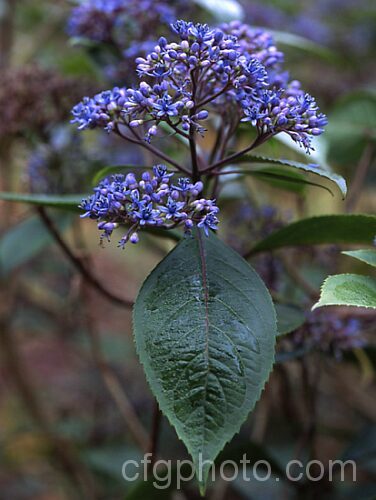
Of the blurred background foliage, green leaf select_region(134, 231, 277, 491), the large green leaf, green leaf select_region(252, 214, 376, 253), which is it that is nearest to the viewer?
green leaf select_region(134, 231, 277, 491)

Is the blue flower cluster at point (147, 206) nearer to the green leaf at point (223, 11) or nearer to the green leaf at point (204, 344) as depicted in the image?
the green leaf at point (204, 344)

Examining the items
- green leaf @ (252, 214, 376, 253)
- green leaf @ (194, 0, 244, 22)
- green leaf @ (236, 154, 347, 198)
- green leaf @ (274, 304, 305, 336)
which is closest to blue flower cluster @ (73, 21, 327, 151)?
green leaf @ (236, 154, 347, 198)

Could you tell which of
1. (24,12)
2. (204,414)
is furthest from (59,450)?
(24,12)

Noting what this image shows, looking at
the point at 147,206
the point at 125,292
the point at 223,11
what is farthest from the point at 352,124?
the point at 125,292
